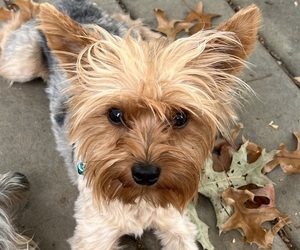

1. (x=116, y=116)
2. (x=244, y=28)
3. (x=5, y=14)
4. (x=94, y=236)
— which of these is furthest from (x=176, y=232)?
(x=5, y=14)

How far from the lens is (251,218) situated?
427cm

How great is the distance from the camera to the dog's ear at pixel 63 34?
291 cm

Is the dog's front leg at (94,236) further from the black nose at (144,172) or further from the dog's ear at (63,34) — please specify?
the dog's ear at (63,34)

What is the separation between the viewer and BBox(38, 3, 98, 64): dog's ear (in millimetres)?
2910

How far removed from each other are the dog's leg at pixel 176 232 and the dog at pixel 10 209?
100 cm

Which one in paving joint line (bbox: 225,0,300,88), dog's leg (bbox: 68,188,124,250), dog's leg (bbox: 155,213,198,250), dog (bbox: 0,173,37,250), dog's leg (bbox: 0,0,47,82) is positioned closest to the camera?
dog (bbox: 0,173,37,250)

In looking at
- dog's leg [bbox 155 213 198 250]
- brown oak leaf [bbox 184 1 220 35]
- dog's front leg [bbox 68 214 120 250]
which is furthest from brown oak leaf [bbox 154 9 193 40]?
dog's front leg [bbox 68 214 120 250]

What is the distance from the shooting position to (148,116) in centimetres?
308

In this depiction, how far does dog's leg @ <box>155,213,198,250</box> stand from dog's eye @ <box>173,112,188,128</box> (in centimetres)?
102

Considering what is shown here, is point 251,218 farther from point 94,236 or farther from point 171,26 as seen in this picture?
point 171,26

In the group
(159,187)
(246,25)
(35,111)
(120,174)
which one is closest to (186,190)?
(159,187)

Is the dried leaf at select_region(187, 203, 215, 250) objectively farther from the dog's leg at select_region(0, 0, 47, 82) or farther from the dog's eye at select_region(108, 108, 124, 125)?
the dog's leg at select_region(0, 0, 47, 82)

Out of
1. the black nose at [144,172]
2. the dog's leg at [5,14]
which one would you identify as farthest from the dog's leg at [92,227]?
the dog's leg at [5,14]

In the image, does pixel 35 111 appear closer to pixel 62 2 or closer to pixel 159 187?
pixel 62 2
